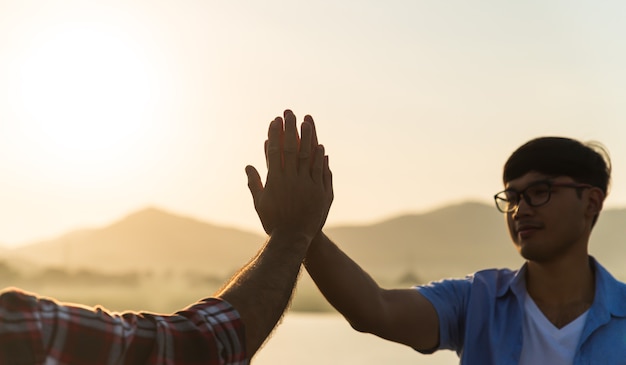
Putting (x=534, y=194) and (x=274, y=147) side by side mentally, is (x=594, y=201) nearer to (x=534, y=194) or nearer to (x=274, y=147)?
(x=534, y=194)

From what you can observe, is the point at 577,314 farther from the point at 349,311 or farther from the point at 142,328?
the point at 142,328

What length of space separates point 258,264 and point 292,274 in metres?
0.07

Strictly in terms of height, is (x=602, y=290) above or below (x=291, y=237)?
below

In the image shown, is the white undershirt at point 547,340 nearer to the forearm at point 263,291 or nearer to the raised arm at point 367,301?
the raised arm at point 367,301

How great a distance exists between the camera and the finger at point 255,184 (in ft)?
8.05

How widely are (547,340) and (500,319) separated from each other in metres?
0.21

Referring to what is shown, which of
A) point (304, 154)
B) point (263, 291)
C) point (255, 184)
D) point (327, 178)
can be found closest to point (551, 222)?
point (255, 184)

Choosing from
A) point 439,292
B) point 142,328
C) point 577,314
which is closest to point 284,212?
point 142,328

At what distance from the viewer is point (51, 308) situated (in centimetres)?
134

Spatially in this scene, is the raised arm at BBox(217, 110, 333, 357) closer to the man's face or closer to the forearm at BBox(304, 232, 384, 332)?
the forearm at BBox(304, 232, 384, 332)

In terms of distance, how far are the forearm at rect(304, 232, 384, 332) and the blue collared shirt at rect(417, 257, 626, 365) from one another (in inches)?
11.6

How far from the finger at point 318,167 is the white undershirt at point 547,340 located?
163 cm

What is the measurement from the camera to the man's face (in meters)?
3.56

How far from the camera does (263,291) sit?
159 centimetres
